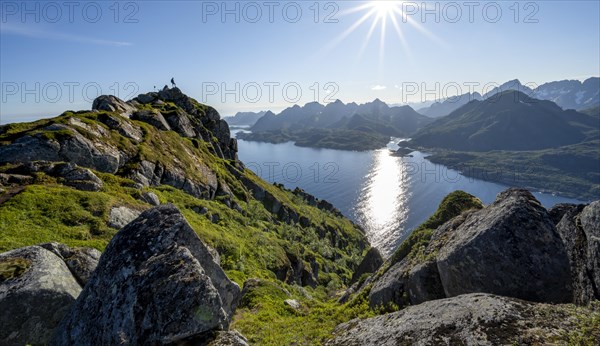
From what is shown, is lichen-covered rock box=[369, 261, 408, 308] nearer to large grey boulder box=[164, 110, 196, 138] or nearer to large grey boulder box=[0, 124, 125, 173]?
large grey boulder box=[0, 124, 125, 173]

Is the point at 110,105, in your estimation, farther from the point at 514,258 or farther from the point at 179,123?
the point at 514,258

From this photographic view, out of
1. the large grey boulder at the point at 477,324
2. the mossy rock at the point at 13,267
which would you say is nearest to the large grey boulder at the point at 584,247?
the large grey boulder at the point at 477,324

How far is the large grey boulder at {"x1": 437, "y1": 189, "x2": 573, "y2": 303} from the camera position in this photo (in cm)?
1226

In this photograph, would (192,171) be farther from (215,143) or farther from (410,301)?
(410,301)

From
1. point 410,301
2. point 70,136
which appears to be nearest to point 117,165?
point 70,136

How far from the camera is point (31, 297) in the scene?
40.5 ft

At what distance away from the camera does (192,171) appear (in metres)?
65.4

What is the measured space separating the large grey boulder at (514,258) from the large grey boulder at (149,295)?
10.3 m

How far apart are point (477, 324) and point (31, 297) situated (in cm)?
1649

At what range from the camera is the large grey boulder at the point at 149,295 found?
10.5m

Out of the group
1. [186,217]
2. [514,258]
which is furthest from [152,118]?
[514,258]

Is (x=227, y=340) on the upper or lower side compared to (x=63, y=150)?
lower

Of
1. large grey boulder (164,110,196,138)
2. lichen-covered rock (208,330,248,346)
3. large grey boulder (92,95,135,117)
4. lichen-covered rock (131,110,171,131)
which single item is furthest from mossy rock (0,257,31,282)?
large grey boulder (164,110,196,138)

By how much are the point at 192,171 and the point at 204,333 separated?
58.3 meters
